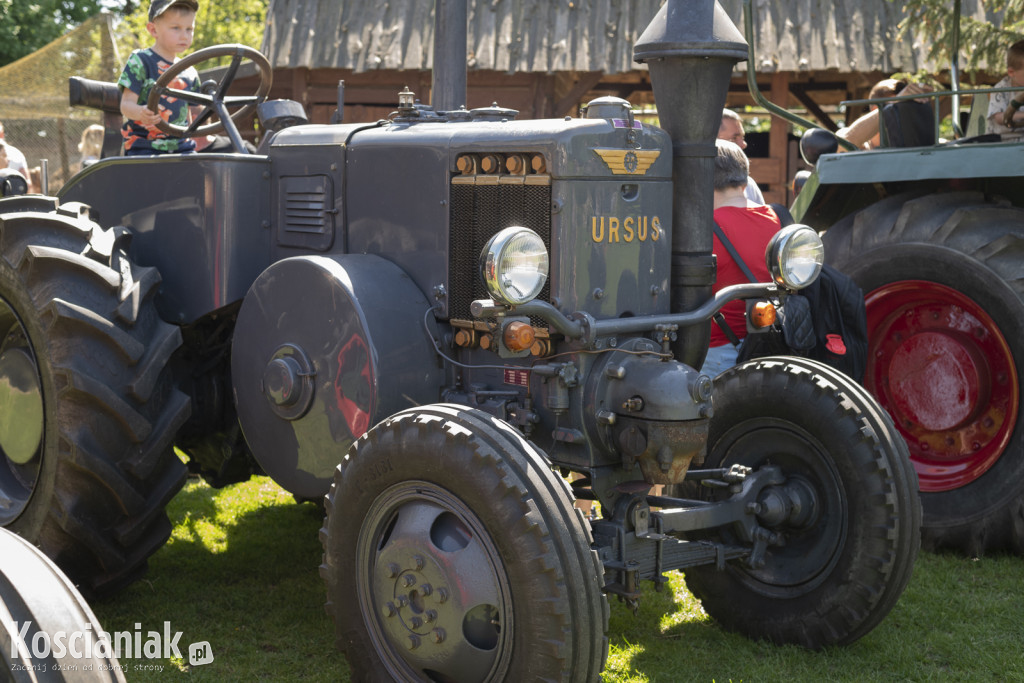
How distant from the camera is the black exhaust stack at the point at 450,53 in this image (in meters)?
4.47

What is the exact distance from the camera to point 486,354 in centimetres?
352

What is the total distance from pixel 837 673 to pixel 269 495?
3.19 meters

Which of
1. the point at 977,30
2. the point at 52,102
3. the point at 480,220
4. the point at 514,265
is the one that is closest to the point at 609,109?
the point at 480,220

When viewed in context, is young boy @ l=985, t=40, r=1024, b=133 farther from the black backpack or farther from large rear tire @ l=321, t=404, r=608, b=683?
large rear tire @ l=321, t=404, r=608, b=683

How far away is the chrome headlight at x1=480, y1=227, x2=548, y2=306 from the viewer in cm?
284

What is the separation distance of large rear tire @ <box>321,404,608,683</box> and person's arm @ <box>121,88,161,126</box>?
227 cm

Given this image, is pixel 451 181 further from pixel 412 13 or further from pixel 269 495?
pixel 412 13

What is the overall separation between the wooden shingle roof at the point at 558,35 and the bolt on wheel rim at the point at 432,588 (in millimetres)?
8507

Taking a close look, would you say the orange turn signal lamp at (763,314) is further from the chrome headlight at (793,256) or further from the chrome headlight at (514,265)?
the chrome headlight at (514,265)

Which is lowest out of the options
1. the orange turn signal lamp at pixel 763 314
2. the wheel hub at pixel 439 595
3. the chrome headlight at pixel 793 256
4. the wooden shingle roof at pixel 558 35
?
the wheel hub at pixel 439 595

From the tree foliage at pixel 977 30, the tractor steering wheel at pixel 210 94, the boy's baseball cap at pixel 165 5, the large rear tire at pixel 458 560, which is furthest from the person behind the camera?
the tree foliage at pixel 977 30

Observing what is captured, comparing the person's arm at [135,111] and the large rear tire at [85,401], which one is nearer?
the large rear tire at [85,401]

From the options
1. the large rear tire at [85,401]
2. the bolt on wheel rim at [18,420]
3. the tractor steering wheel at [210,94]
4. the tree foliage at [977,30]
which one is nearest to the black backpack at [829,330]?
the tractor steering wheel at [210,94]

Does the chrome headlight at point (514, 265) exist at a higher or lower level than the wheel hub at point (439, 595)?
A: higher
